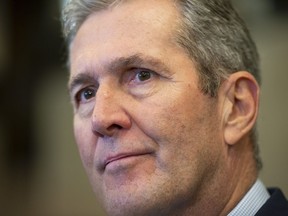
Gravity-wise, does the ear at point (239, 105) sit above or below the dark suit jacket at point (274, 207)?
above

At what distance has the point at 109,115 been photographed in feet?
6.94

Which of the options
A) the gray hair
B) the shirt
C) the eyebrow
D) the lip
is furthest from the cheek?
the shirt

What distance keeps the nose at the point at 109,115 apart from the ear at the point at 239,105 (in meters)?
0.42

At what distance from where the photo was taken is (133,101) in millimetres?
2182

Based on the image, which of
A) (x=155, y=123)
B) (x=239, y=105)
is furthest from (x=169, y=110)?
(x=239, y=105)

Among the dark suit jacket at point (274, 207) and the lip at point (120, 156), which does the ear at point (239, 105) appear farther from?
the lip at point (120, 156)

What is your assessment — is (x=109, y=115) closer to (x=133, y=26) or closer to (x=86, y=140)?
(x=86, y=140)

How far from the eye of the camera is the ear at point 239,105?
90.2 inches

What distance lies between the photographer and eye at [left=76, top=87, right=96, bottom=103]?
95.3 inches

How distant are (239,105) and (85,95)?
0.65 metres

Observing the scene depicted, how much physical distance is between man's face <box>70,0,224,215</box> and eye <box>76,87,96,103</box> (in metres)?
0.06

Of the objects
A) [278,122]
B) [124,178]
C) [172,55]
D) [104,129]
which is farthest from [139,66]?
[278,122]

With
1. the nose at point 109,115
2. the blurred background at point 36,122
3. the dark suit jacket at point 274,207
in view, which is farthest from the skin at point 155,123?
the blurred background at point 36,122

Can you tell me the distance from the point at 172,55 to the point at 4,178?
4.22m
